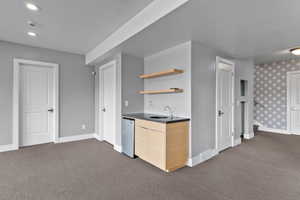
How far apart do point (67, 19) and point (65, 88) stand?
7.52 feet

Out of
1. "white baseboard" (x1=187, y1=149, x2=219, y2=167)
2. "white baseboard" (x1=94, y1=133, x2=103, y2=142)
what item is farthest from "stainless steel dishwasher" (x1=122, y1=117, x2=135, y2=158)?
"white baseboard" (x1=94, y1=133, x2=103, y2=142)

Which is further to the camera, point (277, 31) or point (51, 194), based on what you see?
point (277, 31)

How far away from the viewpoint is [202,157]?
3072 millimetres

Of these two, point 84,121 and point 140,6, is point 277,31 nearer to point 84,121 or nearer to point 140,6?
point 140,6

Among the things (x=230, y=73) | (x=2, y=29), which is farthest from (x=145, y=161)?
(x=2, y=29)

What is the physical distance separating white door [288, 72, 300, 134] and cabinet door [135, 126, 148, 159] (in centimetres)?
533

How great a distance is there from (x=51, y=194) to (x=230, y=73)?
438 centimetres

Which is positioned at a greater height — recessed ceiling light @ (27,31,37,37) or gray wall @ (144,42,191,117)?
recessed ceiling light @ (27,31,37,37)

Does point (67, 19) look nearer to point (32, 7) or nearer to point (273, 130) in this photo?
point (32, 7)

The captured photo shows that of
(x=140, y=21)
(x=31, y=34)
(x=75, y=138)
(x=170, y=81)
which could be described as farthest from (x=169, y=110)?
(x=31, y=34)

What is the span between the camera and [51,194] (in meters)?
2.01

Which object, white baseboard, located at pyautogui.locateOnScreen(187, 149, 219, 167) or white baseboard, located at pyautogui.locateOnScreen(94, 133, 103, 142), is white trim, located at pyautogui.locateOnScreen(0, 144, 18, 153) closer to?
white baseboard, located at pyautogui.locateOnScreen(94, 133, 103, 142)

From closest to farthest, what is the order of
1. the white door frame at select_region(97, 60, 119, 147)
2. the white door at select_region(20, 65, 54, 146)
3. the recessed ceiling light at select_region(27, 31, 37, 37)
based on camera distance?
the recessed ceiling light at select_region(27, 31, 37, 37) → the white door frame at select_region(97, 60, 119, 147) → the white door at select_region(20, 65, 54, 146)

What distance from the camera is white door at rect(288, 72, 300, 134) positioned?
502cm
